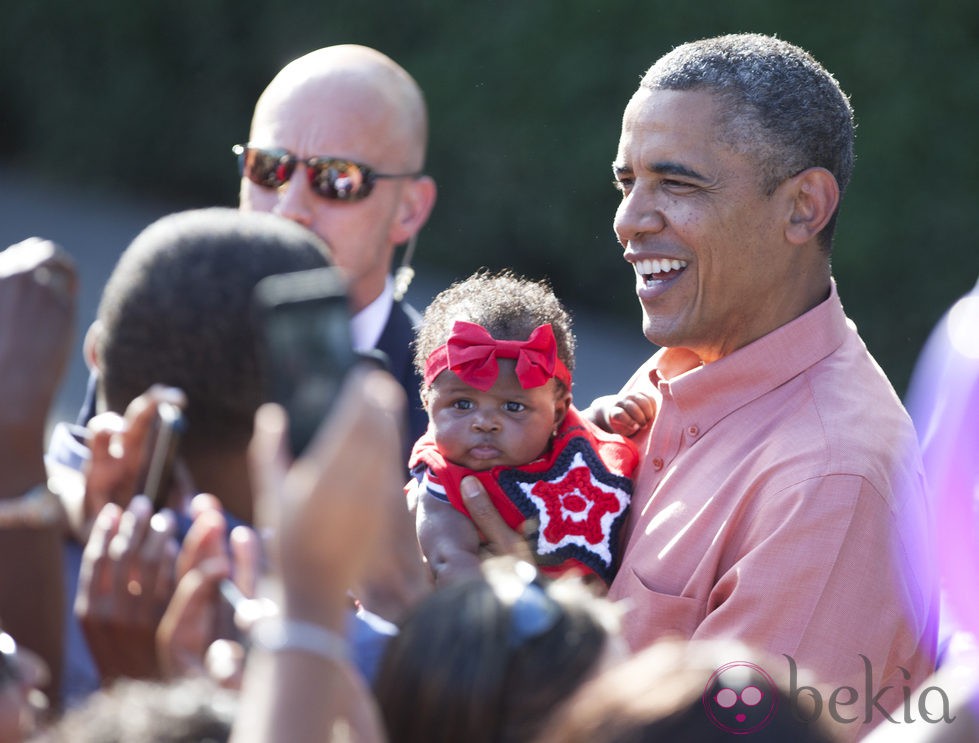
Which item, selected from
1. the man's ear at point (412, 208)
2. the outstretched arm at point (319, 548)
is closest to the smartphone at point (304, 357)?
the outstretched arm at point (319, 548)

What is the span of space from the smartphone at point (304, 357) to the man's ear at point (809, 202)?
1.84 meters

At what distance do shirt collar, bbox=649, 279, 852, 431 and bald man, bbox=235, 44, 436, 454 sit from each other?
125 cm

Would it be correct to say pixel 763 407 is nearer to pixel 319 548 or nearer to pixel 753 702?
pixel 753 702

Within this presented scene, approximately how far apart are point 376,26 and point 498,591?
11.0m

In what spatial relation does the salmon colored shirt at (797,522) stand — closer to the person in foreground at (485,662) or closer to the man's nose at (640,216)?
the man's nose at (640,216)

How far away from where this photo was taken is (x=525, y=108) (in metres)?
11.3

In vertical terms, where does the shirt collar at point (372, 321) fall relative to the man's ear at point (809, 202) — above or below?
below

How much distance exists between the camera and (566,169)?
1109cm

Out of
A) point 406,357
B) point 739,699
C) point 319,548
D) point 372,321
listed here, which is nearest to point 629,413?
point 406,357

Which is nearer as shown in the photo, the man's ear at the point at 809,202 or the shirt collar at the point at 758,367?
the shirt collar at the point at 758,367

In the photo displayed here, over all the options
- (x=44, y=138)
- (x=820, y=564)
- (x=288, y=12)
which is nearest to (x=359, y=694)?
(x=820, y=564)

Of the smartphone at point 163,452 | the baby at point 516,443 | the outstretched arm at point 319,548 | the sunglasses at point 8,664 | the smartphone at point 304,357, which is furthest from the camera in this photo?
the baby at point 516,443

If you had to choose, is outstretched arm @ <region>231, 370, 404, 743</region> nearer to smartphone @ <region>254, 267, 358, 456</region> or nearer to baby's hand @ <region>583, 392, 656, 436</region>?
smartphone @ <region>254, 267, 358, 456</region>

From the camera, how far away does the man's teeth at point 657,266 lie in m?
3.22
